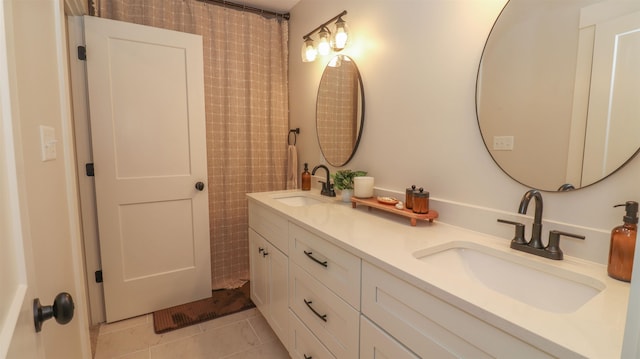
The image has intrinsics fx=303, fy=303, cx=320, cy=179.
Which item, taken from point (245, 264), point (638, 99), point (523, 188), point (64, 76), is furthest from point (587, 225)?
point (245, 264)

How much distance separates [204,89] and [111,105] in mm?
660

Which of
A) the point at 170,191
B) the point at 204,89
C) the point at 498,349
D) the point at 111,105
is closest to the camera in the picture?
the point at 498,349

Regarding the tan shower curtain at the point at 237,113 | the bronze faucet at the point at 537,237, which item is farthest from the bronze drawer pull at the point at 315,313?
the tan shower curtain at the point at 237,113

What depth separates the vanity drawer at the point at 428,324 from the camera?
2.22 feet

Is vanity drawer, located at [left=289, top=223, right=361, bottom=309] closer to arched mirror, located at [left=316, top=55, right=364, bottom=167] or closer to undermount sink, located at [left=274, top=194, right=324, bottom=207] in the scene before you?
undermount sink, located at [left=274, top=194, right=324, bottom=207]

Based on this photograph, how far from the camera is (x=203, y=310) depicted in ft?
7.52

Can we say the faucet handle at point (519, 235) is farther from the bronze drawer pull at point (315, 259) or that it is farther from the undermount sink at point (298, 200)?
the undermount sink at point (298, 200)

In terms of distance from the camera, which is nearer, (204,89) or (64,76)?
(64,76)

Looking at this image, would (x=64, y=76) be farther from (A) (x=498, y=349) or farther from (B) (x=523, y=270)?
(B) (x=523, y=270)

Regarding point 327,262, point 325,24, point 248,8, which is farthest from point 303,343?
point 248,8

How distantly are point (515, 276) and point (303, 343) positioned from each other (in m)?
1.01

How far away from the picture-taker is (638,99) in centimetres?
87

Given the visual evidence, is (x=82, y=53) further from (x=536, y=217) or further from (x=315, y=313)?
(x=536, y=217)

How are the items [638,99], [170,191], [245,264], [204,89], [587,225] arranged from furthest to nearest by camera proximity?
[245,264], [204,89], [170,191], [587,225], [638,99]
